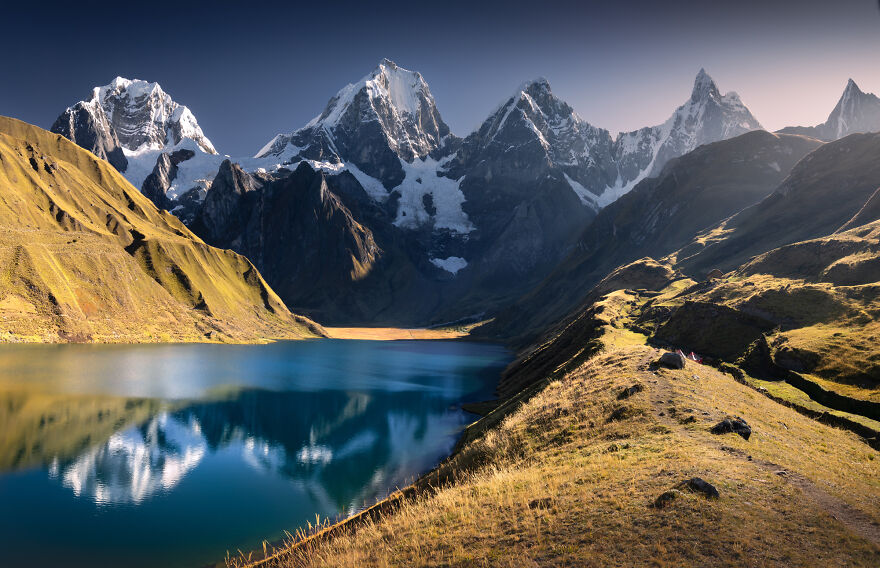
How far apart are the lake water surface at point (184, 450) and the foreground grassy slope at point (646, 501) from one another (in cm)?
1465

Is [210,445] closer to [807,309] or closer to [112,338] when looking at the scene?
[807,309]

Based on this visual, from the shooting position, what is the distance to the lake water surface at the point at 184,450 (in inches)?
1180

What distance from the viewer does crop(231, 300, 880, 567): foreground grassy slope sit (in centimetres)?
1232

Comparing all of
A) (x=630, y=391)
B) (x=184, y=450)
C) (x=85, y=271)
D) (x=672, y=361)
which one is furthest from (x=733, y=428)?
(x=85, y=271)

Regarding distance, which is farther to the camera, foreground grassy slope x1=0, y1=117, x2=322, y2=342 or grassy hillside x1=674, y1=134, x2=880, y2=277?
grassy hillside x1=674, y1=134, x2=880, y2=277

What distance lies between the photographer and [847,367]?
40.1m

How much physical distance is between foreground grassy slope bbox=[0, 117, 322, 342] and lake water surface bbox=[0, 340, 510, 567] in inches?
796

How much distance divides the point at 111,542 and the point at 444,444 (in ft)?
117

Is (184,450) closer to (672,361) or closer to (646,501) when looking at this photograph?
(646,501)

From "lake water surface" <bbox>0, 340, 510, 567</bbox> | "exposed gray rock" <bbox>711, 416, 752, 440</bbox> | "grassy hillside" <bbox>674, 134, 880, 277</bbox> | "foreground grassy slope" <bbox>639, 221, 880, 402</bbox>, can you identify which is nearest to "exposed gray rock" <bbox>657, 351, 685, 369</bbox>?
"foreground grassy slope" <bbox>639, 221, 880, 402</bbox>

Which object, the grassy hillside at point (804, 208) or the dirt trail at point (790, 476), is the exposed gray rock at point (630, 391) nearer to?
the dirt trail at point (790, 476)

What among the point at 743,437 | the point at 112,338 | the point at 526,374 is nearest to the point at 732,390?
the point at 743,437

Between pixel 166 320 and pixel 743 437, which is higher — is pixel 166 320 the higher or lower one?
the lower one

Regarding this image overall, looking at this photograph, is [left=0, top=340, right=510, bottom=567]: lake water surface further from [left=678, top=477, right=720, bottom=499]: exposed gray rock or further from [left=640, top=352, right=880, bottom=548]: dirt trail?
[left=678, top=477, right=720, bottom=499]: exposed gray rock
